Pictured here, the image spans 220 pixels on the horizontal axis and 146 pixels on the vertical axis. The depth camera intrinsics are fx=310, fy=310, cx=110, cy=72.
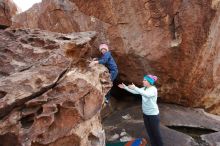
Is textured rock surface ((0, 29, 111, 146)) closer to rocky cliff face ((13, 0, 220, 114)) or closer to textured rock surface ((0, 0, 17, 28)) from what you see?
rocky cliff face ((13, 0, 220, 114))

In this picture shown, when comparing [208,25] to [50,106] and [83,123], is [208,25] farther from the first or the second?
[50,106]

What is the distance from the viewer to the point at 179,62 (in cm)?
895

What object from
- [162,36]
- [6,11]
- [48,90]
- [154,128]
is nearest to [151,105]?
[154,128]

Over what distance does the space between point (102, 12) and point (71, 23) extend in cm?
110

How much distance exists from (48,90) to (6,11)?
1422cm

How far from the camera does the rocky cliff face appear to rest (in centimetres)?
852

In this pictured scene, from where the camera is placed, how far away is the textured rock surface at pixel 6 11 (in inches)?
677

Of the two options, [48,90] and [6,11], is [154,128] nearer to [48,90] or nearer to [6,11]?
[48,90]

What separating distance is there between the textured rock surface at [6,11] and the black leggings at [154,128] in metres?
12.3

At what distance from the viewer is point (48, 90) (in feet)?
17.5

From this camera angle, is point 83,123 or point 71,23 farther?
point 71,23

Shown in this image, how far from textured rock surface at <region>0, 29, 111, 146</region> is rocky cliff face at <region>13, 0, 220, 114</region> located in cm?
253

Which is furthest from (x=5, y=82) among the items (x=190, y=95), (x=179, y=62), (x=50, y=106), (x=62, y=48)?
(x=190, y=95)

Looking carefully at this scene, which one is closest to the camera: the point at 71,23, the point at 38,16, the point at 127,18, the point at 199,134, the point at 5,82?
the point at 5,82
